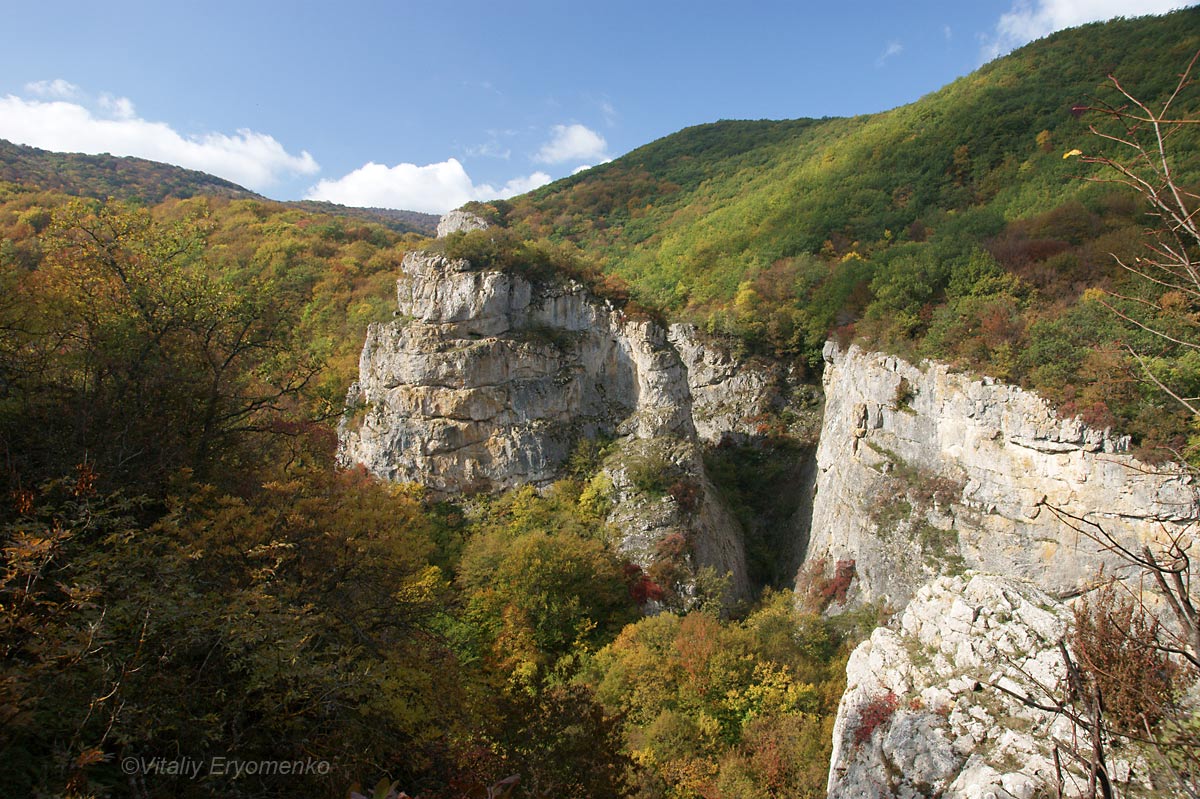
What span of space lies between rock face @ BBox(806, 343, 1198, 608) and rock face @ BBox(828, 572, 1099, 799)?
5.86m

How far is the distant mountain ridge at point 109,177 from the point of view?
43.3 m

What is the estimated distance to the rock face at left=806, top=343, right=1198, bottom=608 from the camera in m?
14.2

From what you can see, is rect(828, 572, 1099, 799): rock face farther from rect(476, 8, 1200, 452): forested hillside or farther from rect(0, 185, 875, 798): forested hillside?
rect(476, 8, 1200, 452): forested hillside

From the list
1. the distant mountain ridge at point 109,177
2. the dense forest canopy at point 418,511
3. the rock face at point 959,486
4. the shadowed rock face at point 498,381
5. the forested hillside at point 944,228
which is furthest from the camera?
the distant mountain ridge at point 109,177

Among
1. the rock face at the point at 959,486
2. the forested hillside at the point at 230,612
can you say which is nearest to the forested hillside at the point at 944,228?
the rock face at the point at 959,486

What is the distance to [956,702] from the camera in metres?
7.38

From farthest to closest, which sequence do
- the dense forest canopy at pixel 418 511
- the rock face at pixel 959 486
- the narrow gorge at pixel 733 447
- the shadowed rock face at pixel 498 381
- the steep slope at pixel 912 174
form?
the steep slope at pixel 912 174, the shadowed rock face at pixel 498 381, the narrow gorge at pixel 733 447, the rock face at pixel 959 486, the dense forest canopy at pixel 418 511

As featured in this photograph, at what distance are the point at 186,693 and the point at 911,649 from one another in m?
8.69

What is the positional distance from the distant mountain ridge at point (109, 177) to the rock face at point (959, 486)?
4789 centimetres

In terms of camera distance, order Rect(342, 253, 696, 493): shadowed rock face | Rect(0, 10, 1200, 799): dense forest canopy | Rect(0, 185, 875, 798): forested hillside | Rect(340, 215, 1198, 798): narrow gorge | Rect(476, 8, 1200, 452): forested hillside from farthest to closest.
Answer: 1. Rect(342, 253, 696, 493): shadowed rock face
2. Rect(476, 8, 1200, 452): forested hillside
3. Rect(340, 215, 1198, 798): narrow gorge
4. Rect(0, 10, 1200, 799): dense forest canopy
5. Rect(0, 185, 875, 798): forested hillside

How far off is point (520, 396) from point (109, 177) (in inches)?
2222

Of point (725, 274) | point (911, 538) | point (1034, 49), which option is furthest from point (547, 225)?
point (911, 538)

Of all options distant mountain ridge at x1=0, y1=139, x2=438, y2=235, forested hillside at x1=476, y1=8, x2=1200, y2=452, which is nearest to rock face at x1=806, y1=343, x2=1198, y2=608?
forested hillside at x1=476, y1=8, x2=1200, y2=452

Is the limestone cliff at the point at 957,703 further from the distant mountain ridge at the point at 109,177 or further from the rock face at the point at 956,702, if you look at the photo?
the distant mountain ridge at the point at 109,177
